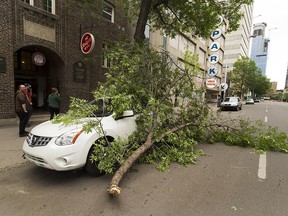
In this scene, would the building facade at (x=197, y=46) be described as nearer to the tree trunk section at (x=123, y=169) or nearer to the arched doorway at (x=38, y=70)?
the tree trunk section at (x=123, y=169)

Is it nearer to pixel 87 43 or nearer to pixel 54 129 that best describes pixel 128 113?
pixel 54 129

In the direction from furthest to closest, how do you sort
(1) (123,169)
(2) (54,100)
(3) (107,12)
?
(3) (107,12) → (2) (54,100) → (1) (123,169)

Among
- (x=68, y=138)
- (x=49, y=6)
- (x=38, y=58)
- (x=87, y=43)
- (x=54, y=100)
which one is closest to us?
(x=68, y=138)

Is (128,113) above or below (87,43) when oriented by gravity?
below

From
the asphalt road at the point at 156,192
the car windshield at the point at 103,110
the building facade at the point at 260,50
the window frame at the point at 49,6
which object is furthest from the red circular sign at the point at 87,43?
the building facade at the point at 260,50

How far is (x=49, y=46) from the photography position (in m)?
9.31

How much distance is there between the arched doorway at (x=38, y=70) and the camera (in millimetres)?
9784

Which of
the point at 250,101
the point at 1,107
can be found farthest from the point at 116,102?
the point at 250,101

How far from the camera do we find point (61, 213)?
8.50 ft

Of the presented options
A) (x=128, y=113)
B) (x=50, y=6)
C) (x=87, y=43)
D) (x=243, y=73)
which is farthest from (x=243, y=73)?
(x=128, y=113)

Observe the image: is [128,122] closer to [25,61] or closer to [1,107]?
[1,107]

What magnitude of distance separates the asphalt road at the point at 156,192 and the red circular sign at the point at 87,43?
6.92 metres

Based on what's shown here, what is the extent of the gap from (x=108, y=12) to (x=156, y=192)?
1287 cm

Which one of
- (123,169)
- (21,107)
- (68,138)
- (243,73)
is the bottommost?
(123,169)
